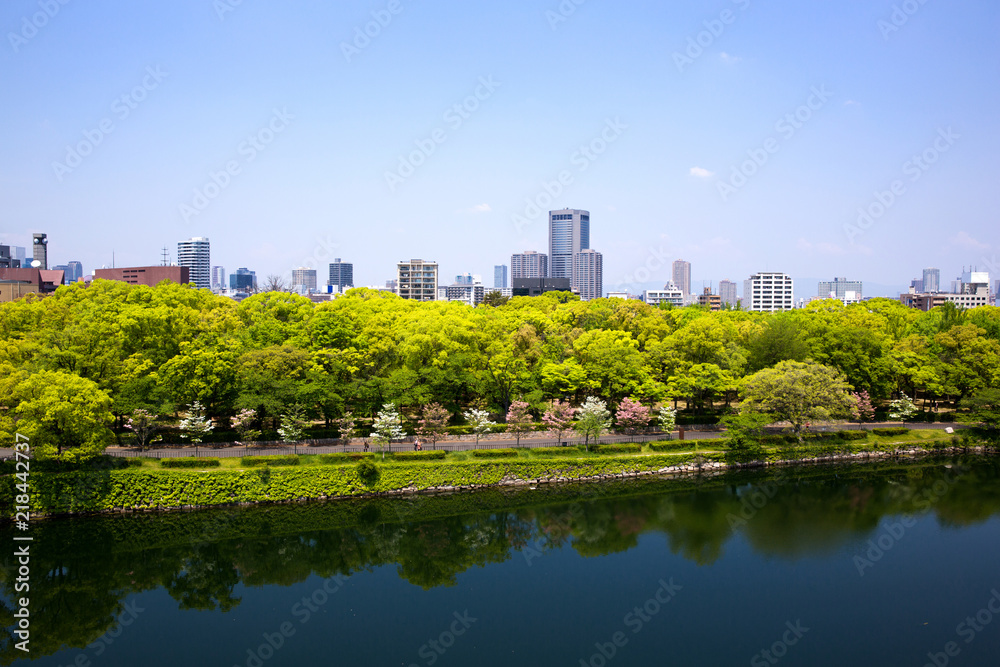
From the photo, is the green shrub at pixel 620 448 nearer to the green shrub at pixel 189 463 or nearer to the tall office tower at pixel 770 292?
the green shrub at pixel 189 463

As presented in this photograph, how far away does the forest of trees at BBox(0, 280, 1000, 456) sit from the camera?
27.7 m

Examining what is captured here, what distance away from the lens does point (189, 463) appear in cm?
2688

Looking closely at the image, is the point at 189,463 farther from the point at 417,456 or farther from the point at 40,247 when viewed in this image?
the point at 40,247

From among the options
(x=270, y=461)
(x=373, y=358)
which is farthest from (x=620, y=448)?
(x=270, y=461)

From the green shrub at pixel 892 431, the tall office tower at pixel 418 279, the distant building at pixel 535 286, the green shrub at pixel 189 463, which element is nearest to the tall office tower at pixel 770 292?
the distant building at pixel 535 286

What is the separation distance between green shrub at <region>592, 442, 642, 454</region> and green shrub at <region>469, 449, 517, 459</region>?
443 centimetres

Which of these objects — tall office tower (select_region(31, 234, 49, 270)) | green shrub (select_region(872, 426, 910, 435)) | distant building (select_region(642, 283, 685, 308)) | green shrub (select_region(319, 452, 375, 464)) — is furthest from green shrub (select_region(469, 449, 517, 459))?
distant building (select_region(642, 283, 685, 308))

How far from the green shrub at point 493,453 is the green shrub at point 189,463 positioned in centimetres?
1145

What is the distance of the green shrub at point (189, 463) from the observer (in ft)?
87.7

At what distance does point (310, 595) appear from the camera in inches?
788

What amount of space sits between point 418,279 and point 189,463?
93.8 meters

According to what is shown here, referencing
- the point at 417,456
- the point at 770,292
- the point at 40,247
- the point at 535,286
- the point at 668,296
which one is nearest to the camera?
the point at 417,456

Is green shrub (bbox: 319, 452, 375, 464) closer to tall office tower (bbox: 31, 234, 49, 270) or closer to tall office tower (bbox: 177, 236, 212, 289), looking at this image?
tall office tower (bbox: 31, 234, 49, 270)

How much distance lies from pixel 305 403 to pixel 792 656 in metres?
22.3
